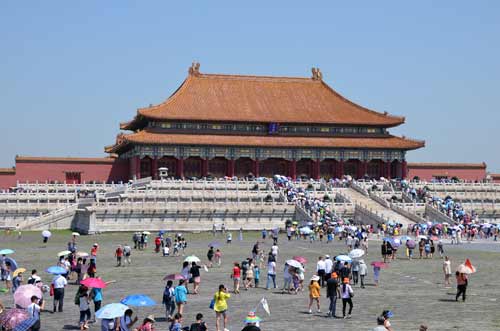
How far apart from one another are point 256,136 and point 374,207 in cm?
2497

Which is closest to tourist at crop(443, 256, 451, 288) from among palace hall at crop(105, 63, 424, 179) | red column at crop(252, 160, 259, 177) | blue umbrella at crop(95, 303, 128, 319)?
blue umbrella at crop(95, 303, 128, 319)

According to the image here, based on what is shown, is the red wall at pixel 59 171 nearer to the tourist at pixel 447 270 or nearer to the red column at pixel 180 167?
the red column at pixel 180 167

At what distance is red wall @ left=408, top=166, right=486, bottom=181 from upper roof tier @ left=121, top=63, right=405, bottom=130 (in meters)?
5.59

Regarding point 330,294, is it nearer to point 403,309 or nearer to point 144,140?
point 403,309

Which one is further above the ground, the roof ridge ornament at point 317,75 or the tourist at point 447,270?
the roof ridge ornament at point 317,75

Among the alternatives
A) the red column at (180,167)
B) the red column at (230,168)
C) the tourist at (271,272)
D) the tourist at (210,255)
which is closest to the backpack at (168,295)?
the tourist at (271,272)

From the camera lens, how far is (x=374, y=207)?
63.8 meters

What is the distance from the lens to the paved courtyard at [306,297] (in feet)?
72.9

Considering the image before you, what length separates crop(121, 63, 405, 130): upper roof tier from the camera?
282ft

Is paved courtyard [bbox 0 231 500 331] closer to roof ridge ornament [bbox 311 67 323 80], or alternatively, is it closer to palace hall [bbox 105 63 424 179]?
palace hall [bbox 105 63 424 179]

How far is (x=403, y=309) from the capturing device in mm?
24219

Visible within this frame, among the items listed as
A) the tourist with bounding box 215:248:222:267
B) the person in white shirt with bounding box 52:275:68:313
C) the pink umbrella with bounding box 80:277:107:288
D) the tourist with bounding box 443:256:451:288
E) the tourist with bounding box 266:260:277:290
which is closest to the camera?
the pink umbrella with bounding box 80:277:107:288

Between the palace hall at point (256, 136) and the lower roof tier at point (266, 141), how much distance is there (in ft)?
0.32

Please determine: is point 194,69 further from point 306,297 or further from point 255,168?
point 306,297
